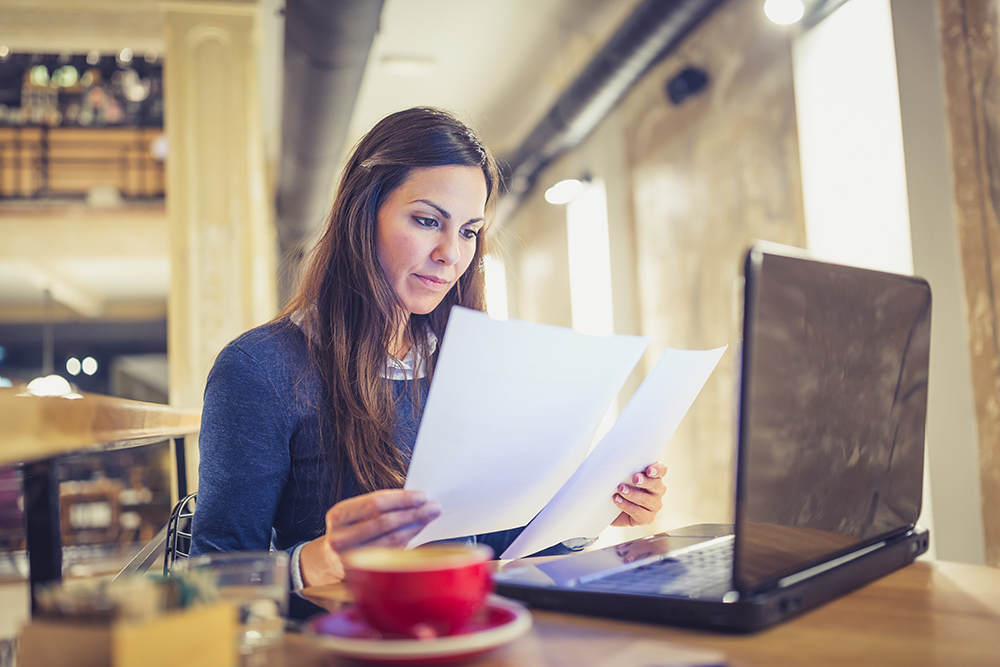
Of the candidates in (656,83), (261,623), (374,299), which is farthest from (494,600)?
(656,83)

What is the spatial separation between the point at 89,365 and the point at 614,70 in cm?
988

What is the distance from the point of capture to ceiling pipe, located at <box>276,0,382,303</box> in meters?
2.79

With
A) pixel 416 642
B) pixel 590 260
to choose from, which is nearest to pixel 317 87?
pixel 590 260

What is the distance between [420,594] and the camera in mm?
443

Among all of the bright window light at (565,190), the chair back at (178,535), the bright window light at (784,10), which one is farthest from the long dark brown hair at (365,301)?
the bright window light at (565,190)

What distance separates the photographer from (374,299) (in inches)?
47.4

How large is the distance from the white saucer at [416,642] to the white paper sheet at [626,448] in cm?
30

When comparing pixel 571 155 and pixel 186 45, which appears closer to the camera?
pixel 186 45

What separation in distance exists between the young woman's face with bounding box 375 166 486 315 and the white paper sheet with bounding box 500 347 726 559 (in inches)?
19.0

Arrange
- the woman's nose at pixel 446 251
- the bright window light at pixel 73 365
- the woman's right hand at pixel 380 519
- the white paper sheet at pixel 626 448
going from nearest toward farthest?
the woman's right hand at pixel 380 519 → the white paper sheet at pixel 626 448 → the woman's nose at pixel 446 251 → the bright window light at pixel 73 365

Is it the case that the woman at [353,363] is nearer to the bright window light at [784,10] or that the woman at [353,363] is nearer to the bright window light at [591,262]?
the bright window light at [784,10]

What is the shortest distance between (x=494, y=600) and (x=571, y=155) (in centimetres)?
560

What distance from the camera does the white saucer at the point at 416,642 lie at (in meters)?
0.43

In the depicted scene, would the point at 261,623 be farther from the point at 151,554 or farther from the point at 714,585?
the point at 151,554
